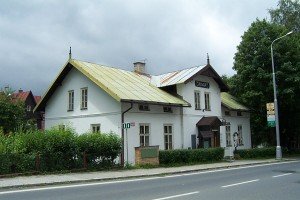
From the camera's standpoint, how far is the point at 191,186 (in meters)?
13.8

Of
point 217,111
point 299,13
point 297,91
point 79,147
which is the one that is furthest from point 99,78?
point 299,13

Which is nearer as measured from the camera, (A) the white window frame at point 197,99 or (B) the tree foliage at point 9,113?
(A) the white window frame at point 197,99

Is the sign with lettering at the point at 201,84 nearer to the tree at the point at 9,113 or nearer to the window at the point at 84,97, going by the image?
the window at the point at 84,97

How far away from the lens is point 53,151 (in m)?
18.7

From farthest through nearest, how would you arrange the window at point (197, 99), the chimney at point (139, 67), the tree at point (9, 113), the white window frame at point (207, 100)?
1. the tree at point (9, 113)
2. the chimney at point (139, 67)
3. the white window frame at point (207, 100)
4. the window at point (197, 99)

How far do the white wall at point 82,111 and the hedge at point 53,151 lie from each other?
3.96 meters

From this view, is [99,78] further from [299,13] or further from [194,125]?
[299,13]

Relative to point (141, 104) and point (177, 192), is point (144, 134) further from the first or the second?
point (177, 192)

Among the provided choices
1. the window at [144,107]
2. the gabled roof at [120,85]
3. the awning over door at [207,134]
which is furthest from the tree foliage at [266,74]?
the window at [144,107]

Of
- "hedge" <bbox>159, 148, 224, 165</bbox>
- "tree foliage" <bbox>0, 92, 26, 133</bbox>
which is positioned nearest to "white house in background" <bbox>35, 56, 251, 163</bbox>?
"hedge" <bbox>159, 148, 224, 165</bbox>

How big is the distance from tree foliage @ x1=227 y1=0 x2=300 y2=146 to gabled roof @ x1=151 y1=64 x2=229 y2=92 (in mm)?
2981

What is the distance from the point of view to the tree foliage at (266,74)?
33344mm

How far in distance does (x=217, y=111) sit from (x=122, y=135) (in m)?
11.5

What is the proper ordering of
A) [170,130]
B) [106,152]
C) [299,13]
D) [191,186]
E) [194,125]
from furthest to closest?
1. [299,13]
2. [194,125]
3. [170,130]
4. [106,152]
5. [191,186]
